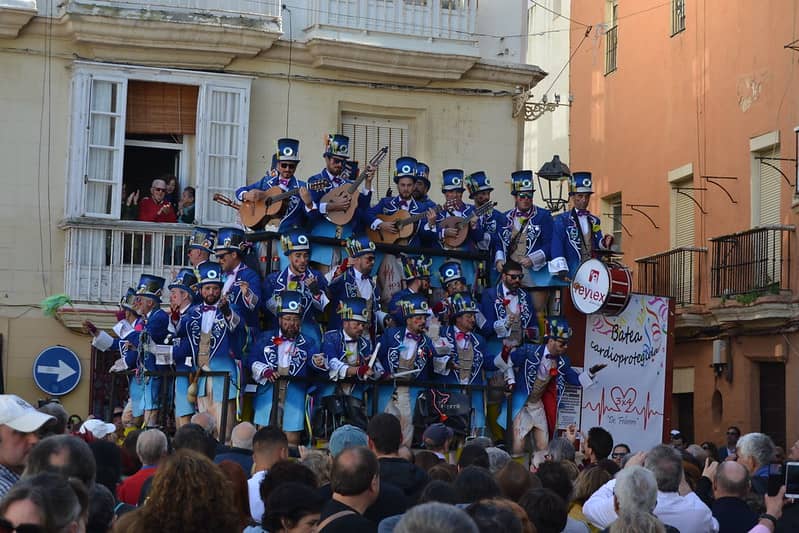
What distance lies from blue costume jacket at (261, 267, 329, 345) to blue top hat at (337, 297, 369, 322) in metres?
0.38

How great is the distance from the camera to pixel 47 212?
20531 millimetres

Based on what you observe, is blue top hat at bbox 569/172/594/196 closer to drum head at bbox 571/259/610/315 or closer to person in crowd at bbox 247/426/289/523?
drum head at bbox 571/259/610/315

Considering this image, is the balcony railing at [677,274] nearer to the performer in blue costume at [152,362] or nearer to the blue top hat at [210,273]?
the performer in blue costume at [152,362]

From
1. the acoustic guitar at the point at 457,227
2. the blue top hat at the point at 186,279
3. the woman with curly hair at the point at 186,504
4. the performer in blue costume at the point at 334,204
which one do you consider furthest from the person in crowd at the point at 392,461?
the blue top hat at the point at 186,279

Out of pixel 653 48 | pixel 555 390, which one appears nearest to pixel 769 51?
pixel 653 48

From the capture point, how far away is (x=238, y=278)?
579 inches

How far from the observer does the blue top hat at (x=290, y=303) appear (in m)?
13.9

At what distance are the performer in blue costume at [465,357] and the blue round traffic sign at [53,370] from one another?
287 inches

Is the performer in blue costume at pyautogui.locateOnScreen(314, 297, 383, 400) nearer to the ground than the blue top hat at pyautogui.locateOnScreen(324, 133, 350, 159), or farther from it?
nearer to the ground

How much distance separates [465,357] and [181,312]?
2.94 m

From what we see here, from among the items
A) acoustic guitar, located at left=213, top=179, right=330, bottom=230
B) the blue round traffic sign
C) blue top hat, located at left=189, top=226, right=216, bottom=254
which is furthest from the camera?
the blue round traffic sign

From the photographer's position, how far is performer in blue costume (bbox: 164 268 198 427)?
48.0 ft

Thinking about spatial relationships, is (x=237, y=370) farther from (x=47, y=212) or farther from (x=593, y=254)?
(x=47, y=212)

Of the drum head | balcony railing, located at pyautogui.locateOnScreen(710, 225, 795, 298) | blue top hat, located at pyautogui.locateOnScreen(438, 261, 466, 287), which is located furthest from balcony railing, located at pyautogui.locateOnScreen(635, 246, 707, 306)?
blue top hat, located at pyautogui.locateOnScreen(438, 261, 466, 287)
